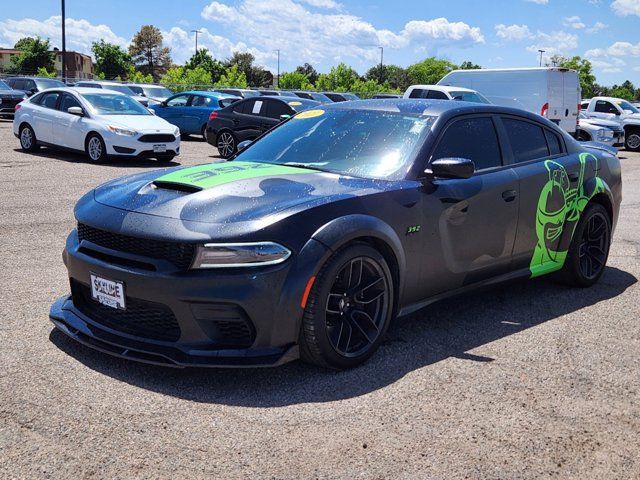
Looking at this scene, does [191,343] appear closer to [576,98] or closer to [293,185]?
[293,185]

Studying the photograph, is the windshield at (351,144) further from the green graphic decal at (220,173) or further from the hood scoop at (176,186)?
the hood scoop at (176,186)

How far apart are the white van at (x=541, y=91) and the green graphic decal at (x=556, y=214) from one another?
47.3ft

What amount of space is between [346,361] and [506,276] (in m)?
1.83

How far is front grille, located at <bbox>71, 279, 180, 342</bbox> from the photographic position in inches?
149

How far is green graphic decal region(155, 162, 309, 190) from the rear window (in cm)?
177

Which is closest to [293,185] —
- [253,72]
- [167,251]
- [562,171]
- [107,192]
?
[167,251]

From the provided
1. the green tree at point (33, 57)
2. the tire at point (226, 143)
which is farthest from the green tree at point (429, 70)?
the tire at point (226, 143)

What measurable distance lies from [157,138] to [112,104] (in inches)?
56.5

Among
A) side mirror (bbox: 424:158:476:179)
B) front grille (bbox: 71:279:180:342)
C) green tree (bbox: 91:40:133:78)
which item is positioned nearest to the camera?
front grille (bbox: 71:279:180:342)

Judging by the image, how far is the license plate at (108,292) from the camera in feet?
12.6

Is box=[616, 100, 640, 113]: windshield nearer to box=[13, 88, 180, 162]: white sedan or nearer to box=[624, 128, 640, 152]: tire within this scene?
box=[624, 128, 640, 152]: tire

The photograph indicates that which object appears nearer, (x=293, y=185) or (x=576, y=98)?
(x=293, y=185)

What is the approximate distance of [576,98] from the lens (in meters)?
20.4

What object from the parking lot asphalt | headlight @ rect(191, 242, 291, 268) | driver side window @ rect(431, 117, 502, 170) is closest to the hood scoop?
headlight @ rect(191, 242, 291, 268)
